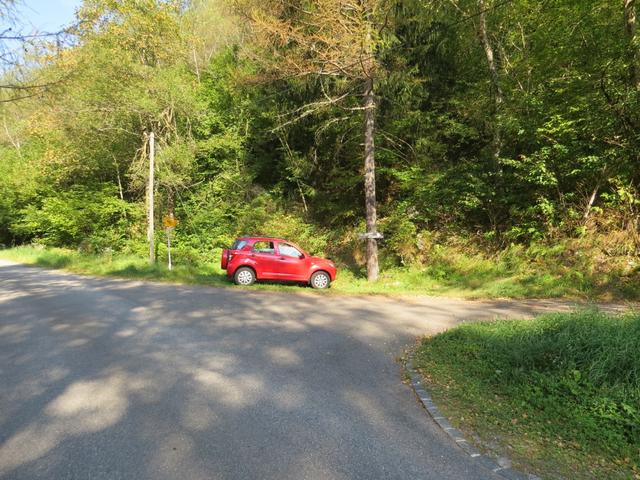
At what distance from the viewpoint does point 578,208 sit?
13.5 meters

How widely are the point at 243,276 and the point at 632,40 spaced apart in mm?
13834

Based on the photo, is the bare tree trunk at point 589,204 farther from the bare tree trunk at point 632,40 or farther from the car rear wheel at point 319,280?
the car rear wheel at point 319,280

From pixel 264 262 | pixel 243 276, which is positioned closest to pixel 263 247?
pixel 264 262

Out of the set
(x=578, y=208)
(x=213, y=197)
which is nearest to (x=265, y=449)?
(x=578, y=208)

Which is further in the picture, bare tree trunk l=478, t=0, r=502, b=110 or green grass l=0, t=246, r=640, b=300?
bare tree trunk l=478, t=0, r=502, b=110

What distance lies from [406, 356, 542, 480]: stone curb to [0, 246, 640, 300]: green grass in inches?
297

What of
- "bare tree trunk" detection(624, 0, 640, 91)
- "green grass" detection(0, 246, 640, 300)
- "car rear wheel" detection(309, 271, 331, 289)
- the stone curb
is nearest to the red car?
"car rear wheel" detection(309, 271, 331, 289)

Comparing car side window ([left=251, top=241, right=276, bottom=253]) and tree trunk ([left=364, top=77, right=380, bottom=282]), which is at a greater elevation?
tree trunk ([left=364, top=77, right=380, bottom=282])

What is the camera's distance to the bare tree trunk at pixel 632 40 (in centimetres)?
1181

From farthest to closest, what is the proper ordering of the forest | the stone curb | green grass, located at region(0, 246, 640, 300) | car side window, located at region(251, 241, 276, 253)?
car side window, located at region(251, 241, 276, 253) < the forest < green grass, located at region(0, 246, 640, 300) < the stone curb

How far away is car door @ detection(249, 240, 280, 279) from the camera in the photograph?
14.0 m

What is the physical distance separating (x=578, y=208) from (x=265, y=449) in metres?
13.9

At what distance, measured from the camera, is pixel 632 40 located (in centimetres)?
1166

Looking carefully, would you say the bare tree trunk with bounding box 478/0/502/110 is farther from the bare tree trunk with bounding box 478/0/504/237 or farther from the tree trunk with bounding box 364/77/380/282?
the tree trunk with bounding box 364/77/380/282
